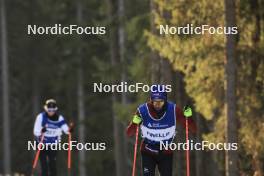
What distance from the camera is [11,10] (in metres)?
48.9

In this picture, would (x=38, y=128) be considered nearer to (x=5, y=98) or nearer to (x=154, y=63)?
(x=154, y=63)

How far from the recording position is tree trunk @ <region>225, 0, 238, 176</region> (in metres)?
21.4

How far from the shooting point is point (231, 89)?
21469mm

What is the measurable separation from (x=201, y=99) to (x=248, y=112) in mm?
1494

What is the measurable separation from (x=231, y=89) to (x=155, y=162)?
6.41m

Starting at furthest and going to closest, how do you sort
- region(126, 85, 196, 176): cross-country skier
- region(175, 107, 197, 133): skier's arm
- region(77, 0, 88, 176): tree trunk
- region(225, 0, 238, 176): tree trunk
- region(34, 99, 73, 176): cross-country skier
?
region(77, 0, 88, 176): tree trunk → region(225, 0, 238, 176): tree trunk → region(34, 99, 73, 176): cross-country skier → region(175, 107, 197, 133): skier's arm → region(126, 85, 196, 176): cross-country skier

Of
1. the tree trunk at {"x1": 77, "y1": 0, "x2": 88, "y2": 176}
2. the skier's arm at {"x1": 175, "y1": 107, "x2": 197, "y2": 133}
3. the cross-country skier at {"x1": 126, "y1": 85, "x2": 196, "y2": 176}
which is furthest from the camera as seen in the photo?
the tree trunk at {"x1": 77, "y1": 0, "x2": 88, "y2": 176}

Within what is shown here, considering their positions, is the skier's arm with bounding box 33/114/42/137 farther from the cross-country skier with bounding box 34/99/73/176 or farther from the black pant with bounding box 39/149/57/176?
the black pant with bounding box 39/149/57/176

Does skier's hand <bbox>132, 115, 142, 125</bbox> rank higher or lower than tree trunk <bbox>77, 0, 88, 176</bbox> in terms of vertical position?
lower

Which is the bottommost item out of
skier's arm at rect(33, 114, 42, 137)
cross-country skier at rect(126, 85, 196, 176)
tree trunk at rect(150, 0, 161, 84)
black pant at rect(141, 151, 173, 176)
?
black pant at rect(141, 151, 173, 176)

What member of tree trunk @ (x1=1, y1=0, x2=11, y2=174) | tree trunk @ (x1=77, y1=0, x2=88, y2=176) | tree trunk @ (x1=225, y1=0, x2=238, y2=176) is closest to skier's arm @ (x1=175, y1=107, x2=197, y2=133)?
tree trunk @ (x1=225, y1=0, x2=238, y2=176)

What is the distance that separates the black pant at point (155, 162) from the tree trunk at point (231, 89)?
6.19m

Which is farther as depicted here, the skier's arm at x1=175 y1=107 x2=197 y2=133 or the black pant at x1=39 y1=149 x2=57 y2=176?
the black pant at x1=39 y1=149 x2=57 y2=176

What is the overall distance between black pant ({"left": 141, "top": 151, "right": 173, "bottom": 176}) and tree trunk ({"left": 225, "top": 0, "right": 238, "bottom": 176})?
6189mm
